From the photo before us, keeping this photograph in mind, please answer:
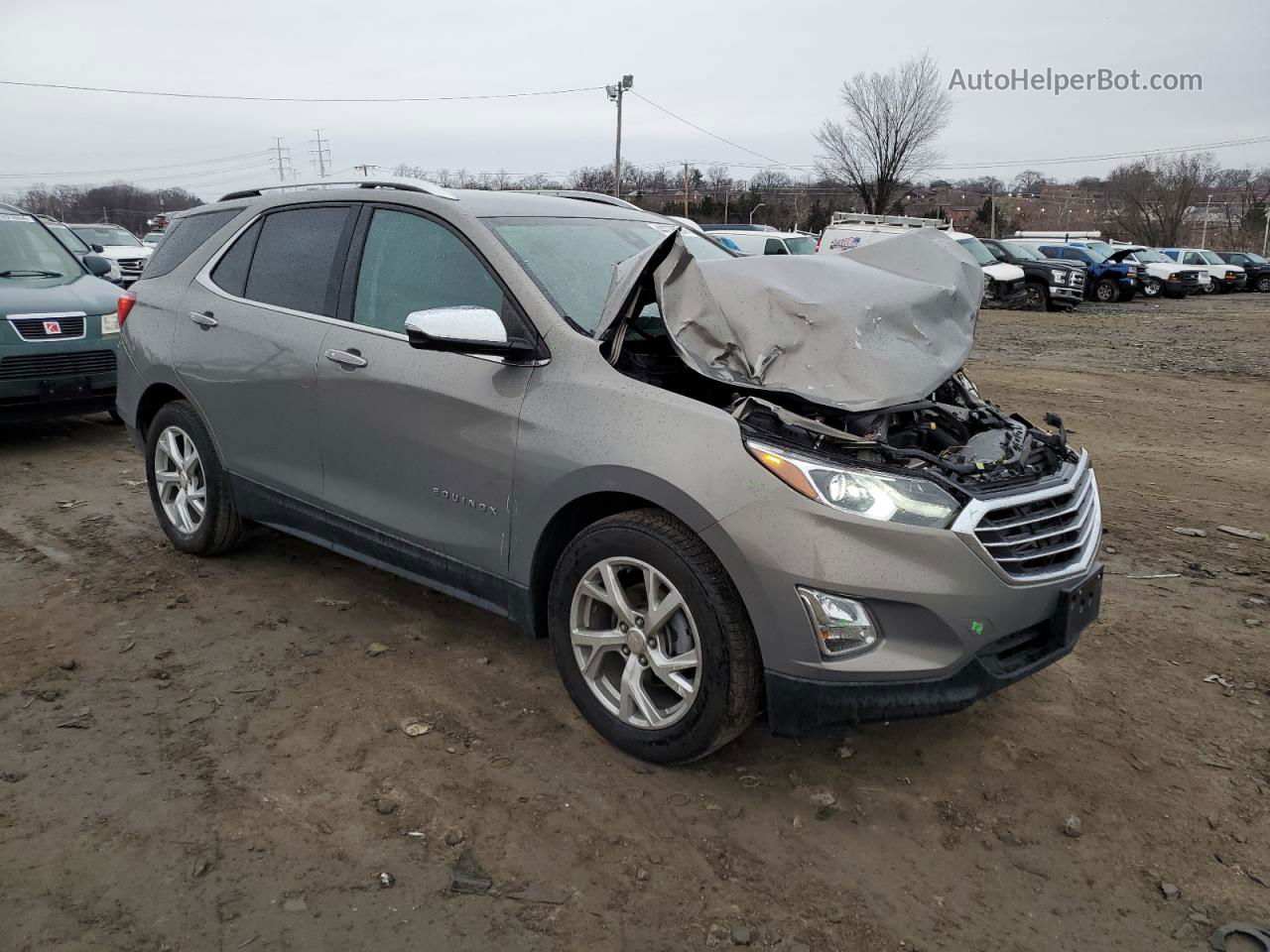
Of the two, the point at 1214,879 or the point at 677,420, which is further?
the point at 677,420

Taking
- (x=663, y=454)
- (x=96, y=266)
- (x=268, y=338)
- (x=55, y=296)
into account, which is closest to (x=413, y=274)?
(x=268, y=338)

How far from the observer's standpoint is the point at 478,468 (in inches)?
133

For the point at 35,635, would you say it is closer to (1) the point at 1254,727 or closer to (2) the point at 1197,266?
(1) the point at 1254,727

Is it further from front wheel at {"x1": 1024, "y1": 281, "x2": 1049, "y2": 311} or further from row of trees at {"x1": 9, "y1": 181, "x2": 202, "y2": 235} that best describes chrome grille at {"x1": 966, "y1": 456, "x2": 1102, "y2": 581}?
row of trees at {"x1": 9, "y1": 181, "x2": 202, "y2": 235}

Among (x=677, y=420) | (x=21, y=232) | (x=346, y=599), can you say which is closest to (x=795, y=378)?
(x=677, y=420)

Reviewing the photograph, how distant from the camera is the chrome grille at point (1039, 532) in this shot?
2.76 m

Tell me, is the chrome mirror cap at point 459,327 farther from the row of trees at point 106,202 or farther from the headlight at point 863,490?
the row of trees at point 106,202

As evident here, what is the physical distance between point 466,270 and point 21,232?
22.7ft

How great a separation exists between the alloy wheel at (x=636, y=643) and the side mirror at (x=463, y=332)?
0.80 m

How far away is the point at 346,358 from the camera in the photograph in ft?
12.5

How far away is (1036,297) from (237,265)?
22.0 metres

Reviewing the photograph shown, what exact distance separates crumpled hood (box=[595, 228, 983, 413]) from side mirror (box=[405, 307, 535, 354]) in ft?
1.06

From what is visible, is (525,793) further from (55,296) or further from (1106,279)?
(1106,279)

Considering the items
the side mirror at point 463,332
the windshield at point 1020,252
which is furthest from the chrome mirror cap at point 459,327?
the windshield at point 1020,252
